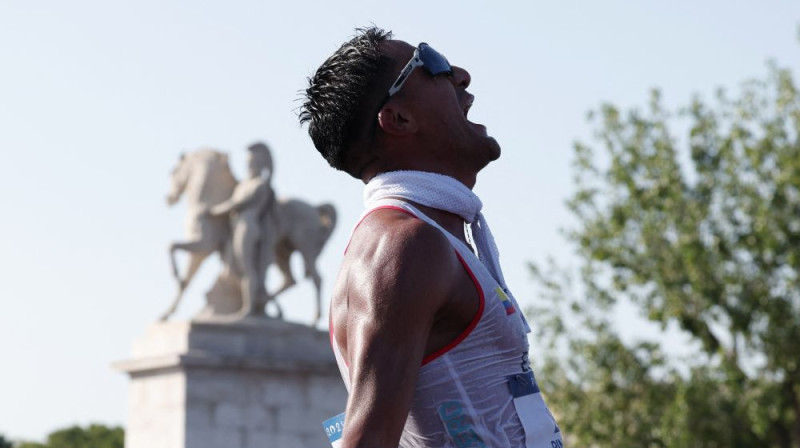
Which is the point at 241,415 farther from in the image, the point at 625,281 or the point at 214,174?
the point at 625,281

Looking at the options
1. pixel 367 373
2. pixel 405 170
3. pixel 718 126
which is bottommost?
pixel 367 373

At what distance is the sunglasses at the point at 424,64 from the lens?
2859 mm

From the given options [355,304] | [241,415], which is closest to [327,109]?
[355,304]

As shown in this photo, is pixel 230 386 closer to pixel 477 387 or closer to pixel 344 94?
pixel 344 94

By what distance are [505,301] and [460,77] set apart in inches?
19.2

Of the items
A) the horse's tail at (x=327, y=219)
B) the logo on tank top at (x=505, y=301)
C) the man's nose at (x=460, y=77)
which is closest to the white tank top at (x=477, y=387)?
the logo on tank top at (x=505, y=301)

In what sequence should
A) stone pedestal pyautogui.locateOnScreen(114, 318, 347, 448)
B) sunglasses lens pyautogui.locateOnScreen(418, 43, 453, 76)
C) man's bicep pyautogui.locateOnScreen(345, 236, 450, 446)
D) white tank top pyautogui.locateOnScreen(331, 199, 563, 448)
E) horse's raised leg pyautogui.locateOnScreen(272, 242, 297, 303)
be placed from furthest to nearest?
horse's raised leg pyautogui.locateOnScreen(272, 242, 297, 303) → stone pedestal pyautogui.locateOnScreen(114, 318, 347, 448) → sunglasses lens pyautogui.locateOnScreen(418, 43, 453, 76) → white tank top pyautogui.locateOnScreen(331, 199, 563, 448) → man's bicep pyautogui.locateOnScreen(345, 236, 450, 446)

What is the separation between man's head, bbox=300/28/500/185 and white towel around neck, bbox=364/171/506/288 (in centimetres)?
4

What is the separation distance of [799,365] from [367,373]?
82.2ft

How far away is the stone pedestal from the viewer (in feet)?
66.7

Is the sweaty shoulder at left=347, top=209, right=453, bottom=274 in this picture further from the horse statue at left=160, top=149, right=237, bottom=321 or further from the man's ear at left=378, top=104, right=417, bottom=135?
the horse statue at left=160, top=149, right=237, bottom=321

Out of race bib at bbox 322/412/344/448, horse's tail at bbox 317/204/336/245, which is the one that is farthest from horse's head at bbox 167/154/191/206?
race bib at bbox 322/412/344/448

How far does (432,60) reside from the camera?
2898 millimetres

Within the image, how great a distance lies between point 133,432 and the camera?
20703 mm
